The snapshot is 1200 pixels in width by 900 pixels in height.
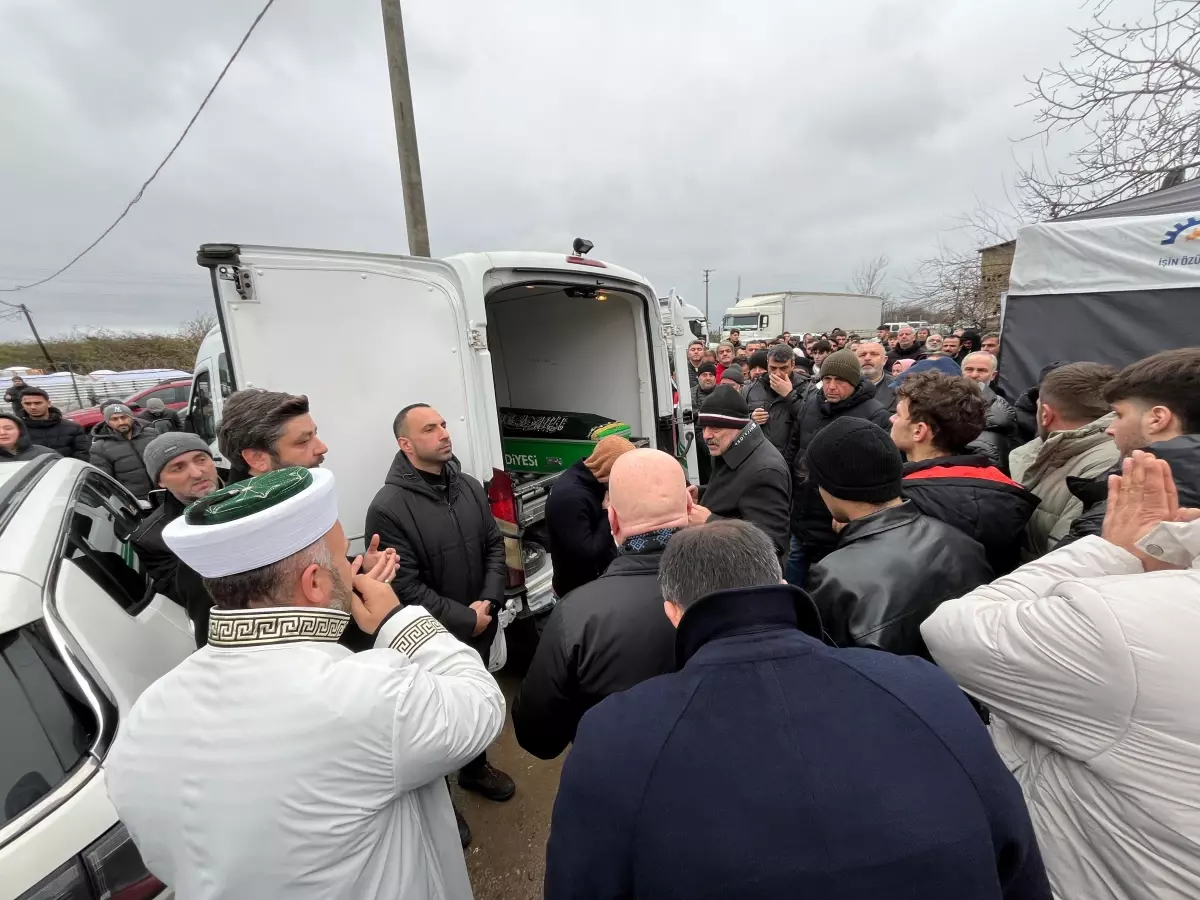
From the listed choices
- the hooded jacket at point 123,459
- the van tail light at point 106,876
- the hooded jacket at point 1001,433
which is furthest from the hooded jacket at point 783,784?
the hooded jacket at point 123,459

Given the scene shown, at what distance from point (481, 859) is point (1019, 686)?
238 cm

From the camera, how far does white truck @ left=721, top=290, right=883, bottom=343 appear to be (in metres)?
25.3

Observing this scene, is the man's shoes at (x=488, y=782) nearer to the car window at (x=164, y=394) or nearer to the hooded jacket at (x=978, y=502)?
the hooded jacket at (x=978, y=502)

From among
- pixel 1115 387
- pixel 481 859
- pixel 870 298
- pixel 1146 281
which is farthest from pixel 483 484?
pixel 870 298

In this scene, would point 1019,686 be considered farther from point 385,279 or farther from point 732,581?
point 385,279

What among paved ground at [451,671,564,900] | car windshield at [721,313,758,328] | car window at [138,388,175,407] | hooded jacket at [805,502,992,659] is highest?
car windshield at [721,313,758,328]

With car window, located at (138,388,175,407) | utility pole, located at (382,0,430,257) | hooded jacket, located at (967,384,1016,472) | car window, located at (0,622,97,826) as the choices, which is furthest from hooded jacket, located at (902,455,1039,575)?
car window, located at (138,388,175,407)

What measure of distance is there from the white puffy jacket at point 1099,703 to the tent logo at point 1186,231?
4.13m

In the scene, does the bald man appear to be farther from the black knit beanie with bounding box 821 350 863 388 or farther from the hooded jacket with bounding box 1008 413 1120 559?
the black knit beanie with bounding box 821 350 863 388

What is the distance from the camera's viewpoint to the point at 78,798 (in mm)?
1131

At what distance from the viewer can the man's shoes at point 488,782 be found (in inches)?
104

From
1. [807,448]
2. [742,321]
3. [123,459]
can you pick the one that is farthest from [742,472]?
[742,321]

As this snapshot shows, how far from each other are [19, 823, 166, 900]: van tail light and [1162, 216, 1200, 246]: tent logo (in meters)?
6.26

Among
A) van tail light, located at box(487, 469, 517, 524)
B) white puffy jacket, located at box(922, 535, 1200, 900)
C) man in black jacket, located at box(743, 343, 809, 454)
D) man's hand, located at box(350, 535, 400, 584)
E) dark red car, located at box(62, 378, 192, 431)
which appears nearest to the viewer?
white puffy jacket, located at box(922, 535, 1200, 900)
